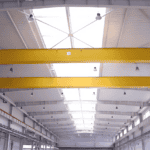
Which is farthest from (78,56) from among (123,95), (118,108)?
(118,108)

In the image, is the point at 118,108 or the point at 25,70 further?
the point at 118,108

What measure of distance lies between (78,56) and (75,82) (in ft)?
10.6

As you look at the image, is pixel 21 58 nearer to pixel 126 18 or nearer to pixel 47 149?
pixel 126 18

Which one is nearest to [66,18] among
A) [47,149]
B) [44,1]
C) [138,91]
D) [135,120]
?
[44,1]

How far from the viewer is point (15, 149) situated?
25141mm

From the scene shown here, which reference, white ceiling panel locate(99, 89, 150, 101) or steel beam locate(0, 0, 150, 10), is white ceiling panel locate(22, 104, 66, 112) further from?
steel beam locate(0, 0, 150, 10)

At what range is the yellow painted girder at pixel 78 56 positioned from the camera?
11664 mm

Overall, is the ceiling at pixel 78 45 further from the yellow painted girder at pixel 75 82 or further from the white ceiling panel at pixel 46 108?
the yellow painted girder at pixel 75 82

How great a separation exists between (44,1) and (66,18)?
2283 mm

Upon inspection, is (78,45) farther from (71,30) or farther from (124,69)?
(124,69)

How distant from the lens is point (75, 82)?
A: 14.5 metres

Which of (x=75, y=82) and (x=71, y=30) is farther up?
(x=71, y=30)

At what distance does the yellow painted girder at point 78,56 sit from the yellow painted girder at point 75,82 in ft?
8.79

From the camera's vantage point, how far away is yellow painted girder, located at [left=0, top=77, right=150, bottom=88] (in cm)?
1403
